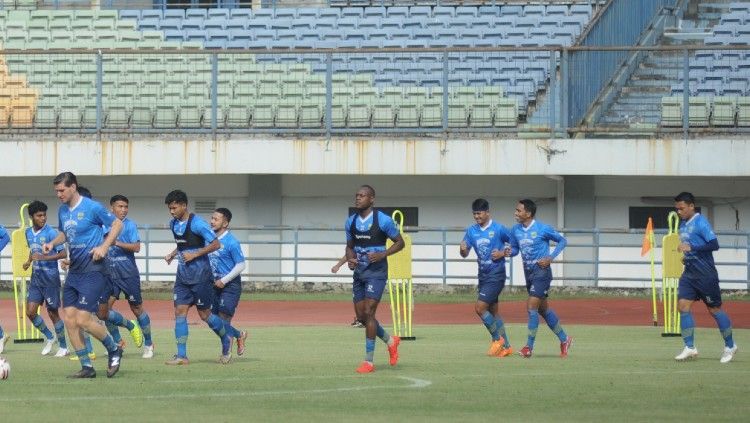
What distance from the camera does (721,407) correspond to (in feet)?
39.6

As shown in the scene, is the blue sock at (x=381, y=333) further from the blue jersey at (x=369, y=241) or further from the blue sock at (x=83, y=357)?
the blue sock at (x=83, y=357)

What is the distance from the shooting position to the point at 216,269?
56.1 feet

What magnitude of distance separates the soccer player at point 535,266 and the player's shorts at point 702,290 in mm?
1522

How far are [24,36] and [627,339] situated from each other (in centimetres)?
2036

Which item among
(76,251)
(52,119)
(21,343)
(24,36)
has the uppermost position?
(24,36)

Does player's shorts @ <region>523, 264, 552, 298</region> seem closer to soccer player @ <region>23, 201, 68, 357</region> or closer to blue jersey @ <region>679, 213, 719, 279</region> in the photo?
blue jersey @ <region>679, 213, 719, 279</region>

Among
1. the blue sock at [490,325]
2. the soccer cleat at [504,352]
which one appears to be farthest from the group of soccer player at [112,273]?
the soccer cleat at [504,352]

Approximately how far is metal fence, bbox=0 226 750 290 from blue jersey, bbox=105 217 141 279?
534 inches

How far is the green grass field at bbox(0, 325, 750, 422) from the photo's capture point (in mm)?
11703

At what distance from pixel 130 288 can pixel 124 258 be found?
15.9 inches

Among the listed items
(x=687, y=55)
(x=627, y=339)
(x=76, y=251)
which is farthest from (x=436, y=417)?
(x=687, y=55)

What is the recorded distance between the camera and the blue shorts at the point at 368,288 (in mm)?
15570

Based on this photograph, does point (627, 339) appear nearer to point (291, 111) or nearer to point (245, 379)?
point (245, 379)

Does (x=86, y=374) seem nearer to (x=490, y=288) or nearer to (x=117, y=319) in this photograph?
(x=117, y=319)
